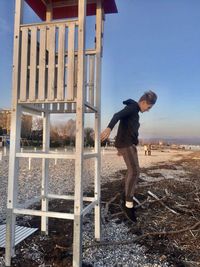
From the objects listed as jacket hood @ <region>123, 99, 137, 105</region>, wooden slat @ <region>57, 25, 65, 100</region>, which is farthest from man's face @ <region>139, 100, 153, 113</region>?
wooden slat @ <region>57, 25, 65, 100</region>

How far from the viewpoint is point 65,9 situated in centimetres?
390

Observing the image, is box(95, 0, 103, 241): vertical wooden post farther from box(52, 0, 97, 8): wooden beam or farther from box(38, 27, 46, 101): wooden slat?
box(38, 27, 46, 101): wooden slat

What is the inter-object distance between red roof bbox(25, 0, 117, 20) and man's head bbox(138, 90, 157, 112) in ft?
4.33

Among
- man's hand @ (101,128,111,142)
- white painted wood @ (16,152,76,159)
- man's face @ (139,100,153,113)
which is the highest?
man's face @ (139,100,153,113)

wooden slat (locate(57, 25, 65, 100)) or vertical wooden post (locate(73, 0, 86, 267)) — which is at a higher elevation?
wooden slat (locate(57, 25, 65, 100))

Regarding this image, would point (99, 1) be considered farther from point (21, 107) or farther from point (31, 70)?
point (21, 107)

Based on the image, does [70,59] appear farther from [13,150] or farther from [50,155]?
[13,150]

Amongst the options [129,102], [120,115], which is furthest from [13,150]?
[129,102]

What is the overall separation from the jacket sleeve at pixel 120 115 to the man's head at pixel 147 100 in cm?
30

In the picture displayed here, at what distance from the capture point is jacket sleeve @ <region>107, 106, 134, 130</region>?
3.88 metres

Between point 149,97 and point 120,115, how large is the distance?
2.34ft

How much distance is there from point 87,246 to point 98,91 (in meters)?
1.91

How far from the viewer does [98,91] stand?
370 centimetres

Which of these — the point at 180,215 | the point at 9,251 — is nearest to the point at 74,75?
the point at 9,251
